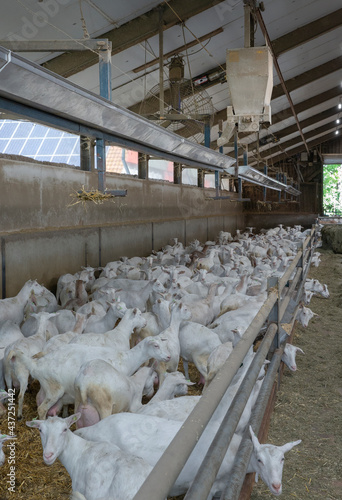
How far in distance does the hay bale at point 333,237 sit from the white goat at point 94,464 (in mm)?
17364

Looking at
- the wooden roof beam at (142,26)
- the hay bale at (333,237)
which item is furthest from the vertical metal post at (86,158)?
the hay bale at (333,237)

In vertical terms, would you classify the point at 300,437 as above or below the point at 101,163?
below

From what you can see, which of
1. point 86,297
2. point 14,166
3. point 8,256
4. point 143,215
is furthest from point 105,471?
point 143,215

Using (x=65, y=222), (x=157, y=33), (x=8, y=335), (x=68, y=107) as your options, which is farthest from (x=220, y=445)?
(x=157, y=33)

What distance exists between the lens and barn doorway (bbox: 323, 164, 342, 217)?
33281 mm

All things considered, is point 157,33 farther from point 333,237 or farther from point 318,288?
point 333,237

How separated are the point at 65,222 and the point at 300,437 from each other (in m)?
6.09

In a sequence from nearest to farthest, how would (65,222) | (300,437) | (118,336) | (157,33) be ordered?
(300,437) → (118,336) → (157,33) → (65,222)

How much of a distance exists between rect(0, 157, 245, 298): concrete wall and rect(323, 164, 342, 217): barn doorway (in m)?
21.5

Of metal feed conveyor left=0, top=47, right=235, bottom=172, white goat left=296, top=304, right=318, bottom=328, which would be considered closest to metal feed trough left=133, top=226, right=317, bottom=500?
metal feed conveyor left=0, top=47, right=235, bottom=172

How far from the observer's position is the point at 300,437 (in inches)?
158

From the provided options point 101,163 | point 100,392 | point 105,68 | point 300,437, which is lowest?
point 300,437

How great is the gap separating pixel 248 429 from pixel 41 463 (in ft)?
5.20

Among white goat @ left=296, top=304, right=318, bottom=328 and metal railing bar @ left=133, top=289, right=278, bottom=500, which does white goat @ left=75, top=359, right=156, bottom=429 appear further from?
white goat @ left=296, top=304, right=318, bottom=328
